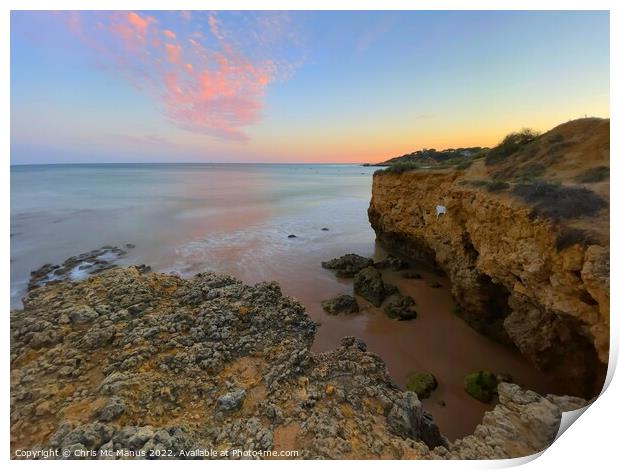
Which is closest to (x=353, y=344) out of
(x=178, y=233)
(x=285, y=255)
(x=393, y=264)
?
(x=393, y=264)

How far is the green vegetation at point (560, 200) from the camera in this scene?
400cm

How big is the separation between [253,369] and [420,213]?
8.68 m

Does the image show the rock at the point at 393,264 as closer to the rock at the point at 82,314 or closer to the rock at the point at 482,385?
the rock at the point at 482,385

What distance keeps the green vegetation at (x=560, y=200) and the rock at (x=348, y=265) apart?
19.6 feet

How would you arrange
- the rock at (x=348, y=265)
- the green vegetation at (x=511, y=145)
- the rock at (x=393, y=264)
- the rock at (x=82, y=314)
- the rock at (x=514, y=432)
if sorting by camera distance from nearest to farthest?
1. the rock at (x=514, y=432)
2. the rock at (x=82, y=314)
3. the green vegetation at (x=511, y=145)
4. the rock at (x=348, y=265)
5. the rock at (x=393, y=264)

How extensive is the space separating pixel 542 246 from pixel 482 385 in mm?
2916

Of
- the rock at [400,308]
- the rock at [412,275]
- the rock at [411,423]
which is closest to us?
the rock at [411,423]

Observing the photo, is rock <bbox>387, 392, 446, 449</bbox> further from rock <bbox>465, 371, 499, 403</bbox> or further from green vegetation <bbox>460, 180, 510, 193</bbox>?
green vegetation <bbox>460, 180, 510, 193</bbox>

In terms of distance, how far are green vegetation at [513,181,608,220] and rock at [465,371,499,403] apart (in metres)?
3.30

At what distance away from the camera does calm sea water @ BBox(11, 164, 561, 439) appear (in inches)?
231

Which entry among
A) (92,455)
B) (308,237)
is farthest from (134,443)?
(308,237)

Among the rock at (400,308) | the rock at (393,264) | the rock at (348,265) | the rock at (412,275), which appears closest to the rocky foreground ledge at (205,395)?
the rock at (400,308)

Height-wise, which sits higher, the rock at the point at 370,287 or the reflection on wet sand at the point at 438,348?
the rock at the point at 370,287

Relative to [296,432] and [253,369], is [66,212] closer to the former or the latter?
[253,369]
